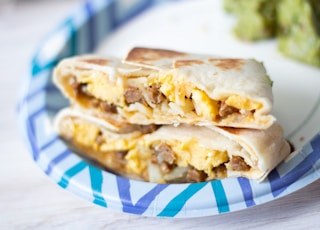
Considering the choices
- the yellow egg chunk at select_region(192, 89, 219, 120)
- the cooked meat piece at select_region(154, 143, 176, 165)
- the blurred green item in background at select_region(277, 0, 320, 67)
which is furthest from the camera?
the blurred green item in background at select_region(277, 0, 320, 67)

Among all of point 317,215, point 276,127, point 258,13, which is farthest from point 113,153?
point 258,13

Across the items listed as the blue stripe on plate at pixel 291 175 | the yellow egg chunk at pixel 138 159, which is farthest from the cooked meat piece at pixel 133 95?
the blue stripe on plate at pixel 291 175

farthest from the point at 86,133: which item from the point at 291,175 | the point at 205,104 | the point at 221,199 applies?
the point at 291,175

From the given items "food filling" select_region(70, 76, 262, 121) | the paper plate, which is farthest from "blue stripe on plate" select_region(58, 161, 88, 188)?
"food filling" select_region(70, 76, 262, 121)

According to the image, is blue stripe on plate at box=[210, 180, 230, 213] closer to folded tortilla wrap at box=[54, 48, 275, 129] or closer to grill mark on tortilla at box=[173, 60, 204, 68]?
folded tortilla wrap at box=[54, 48, 275, 129]

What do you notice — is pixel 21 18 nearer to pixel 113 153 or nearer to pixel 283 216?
pixel 113 153

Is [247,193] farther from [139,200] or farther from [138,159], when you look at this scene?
[138,159]
